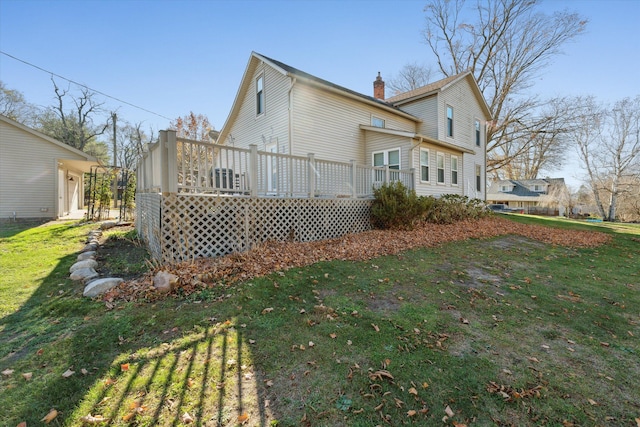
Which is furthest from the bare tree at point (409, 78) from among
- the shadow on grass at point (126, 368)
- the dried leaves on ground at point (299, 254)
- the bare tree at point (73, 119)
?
the bare tree at point (73, 119)

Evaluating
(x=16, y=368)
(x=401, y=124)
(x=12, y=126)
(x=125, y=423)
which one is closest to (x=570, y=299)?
(x=125, y=423)

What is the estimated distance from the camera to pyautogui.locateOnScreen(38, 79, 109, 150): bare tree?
2927cm

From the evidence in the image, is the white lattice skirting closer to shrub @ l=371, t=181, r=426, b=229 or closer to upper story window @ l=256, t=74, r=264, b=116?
shrub @ l=371, t=181, r=426, b=229

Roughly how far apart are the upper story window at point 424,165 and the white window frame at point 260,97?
7.26 meters

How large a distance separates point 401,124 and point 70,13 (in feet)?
50.7

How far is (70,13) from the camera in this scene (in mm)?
11914

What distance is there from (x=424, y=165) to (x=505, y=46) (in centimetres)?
1787

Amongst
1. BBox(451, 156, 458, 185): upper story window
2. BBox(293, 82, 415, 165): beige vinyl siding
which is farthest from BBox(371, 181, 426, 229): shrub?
BBox(451, 156, 458, 185): upper story window

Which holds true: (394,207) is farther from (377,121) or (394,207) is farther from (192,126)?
(192,126)

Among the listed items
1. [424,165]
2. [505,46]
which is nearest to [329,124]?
[424,165]

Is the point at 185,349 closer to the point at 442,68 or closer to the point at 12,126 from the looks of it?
the point at 12,126

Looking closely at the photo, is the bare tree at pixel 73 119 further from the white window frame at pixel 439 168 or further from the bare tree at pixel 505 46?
the white window frame at pixel 439 168

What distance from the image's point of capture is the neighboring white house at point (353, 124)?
36.6ft

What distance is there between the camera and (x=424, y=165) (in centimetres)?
1291
